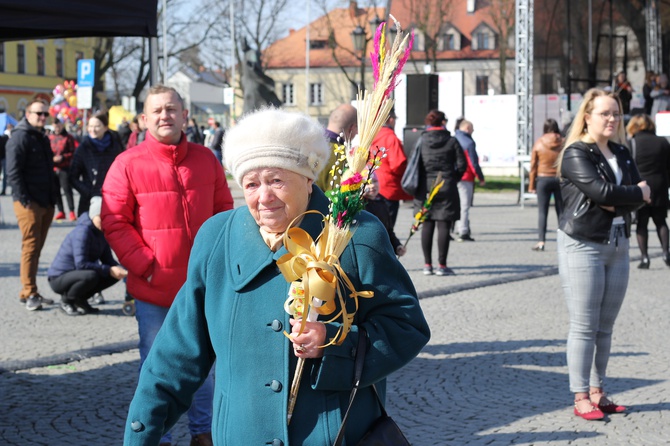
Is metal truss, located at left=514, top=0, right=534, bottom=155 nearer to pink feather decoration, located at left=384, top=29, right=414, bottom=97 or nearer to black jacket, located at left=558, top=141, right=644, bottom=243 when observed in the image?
black jacket, located at left=558, top=141, right=644, bottom=243

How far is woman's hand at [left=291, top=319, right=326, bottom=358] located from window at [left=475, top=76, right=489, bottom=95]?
7459cm

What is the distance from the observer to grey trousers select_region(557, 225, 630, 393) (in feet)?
20.0

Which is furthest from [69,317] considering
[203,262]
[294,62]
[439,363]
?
[294,62]

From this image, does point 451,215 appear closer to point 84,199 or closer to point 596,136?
point 84,199

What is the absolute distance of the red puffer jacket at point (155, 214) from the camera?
5312 mm

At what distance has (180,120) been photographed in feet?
17.7

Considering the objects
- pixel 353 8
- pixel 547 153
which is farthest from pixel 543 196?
pixel 353 8

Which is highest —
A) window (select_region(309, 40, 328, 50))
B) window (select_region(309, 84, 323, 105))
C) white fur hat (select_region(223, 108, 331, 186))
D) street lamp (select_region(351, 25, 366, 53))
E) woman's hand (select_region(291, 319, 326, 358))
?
window (select_region(309, 40, 328, 50))

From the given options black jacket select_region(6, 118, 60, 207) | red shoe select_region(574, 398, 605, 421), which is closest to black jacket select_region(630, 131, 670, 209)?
black jacket select_region(6, 118, 60, 207)

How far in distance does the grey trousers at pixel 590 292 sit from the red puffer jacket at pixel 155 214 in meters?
2.23

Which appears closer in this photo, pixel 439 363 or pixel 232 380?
pixel 232 380

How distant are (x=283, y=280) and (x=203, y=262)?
0.30 metres

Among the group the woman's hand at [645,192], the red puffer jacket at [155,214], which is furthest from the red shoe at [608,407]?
the red puffer jacket at [155,214]

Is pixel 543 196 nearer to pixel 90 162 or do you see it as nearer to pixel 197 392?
pixel 90 162
